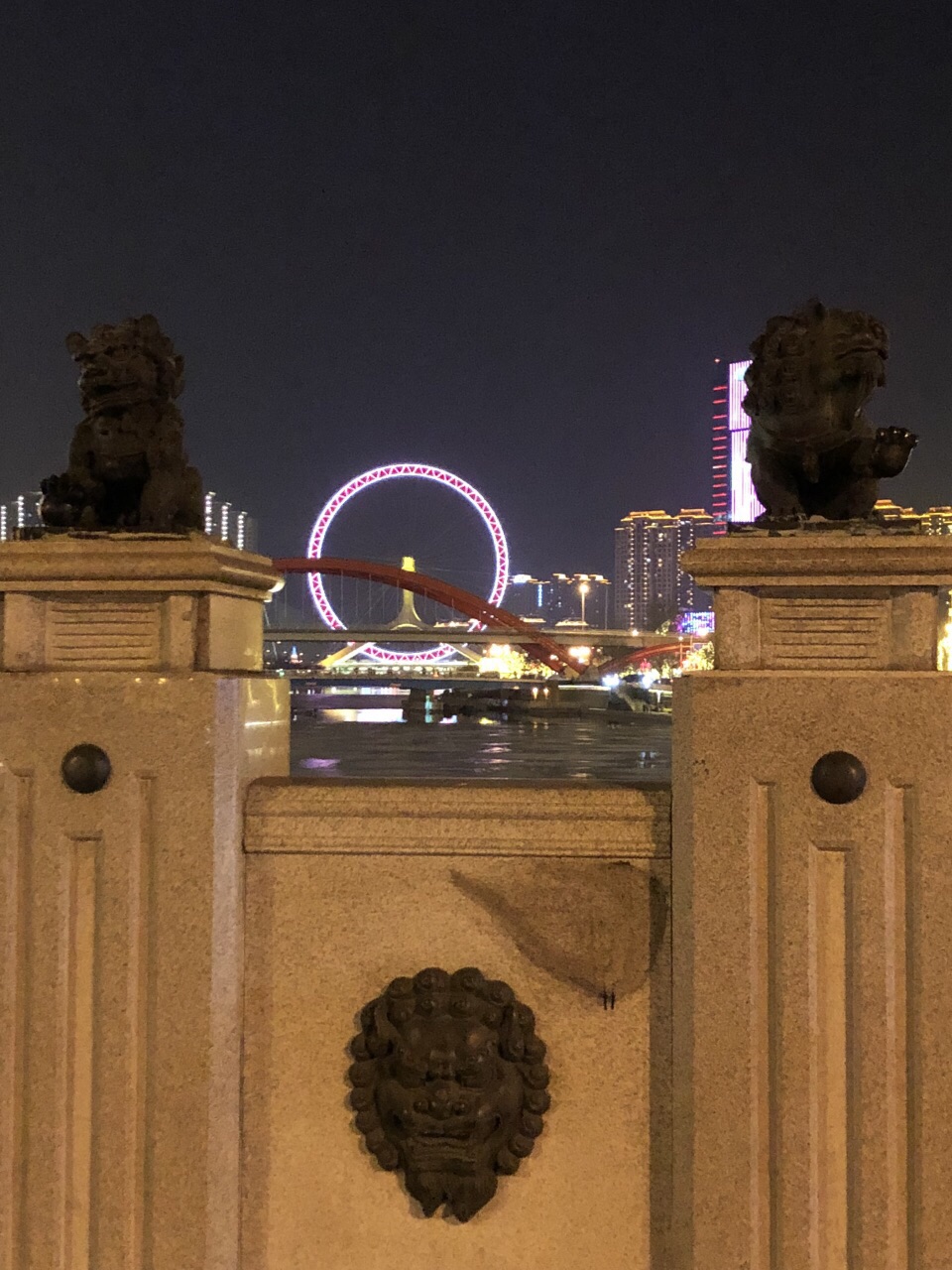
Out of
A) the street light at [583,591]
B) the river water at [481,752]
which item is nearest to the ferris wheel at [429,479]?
the street light at [583,591]

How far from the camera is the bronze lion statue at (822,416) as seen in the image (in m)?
2.77

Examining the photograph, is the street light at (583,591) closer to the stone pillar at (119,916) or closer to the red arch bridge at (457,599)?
the red arch bridge at (457,599)

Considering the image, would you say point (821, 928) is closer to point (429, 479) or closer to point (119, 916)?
point (119, 916)

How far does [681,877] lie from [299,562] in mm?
59229

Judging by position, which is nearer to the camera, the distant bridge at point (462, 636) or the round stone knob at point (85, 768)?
the round stone knob at point (85, 768)

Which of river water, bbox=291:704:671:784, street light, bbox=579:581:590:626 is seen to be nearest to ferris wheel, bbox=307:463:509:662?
street light, bbox=579:581:590:626

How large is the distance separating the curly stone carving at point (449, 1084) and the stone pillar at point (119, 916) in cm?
44

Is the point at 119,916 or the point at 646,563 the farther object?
the point at 646,563

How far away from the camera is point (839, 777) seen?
258cm

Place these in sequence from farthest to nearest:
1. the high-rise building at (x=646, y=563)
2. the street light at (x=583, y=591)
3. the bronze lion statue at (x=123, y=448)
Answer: the high-rise building at (x=646, y=563) < the street light at (x=583, y=591) < the bronze lion statue at (x=123, y=448)

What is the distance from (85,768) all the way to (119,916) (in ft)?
1.38

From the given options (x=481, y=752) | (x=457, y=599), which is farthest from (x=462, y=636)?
(x=481, y=752)

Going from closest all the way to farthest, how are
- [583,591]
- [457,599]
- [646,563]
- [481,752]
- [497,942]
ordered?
[497,942] < [481,752] < [457,599] < [583,591] < [646,563]

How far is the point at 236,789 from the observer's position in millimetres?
2936
